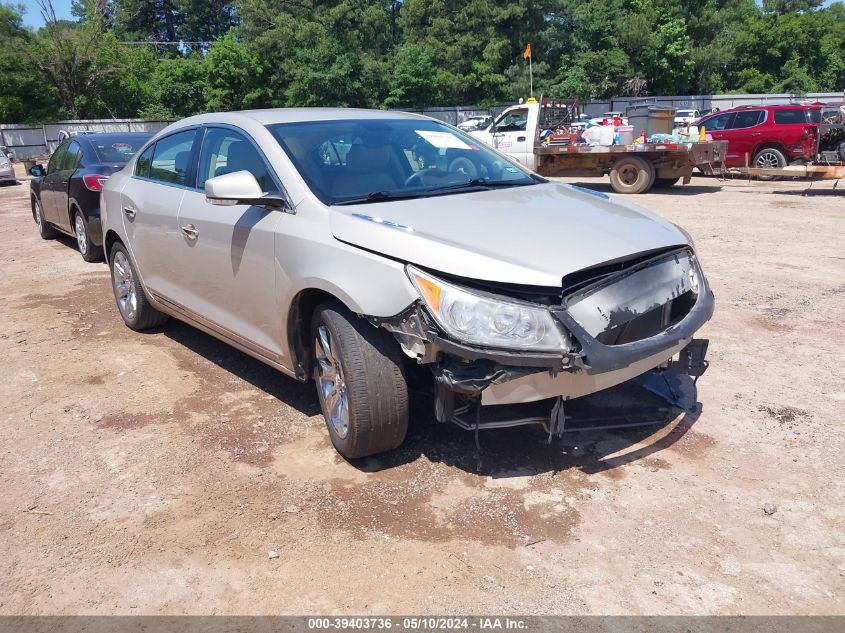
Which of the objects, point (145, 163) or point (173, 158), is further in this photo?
Answer: point (145, 163)

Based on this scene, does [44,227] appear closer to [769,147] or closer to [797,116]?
[769,147]

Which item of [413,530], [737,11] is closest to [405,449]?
[413,530]

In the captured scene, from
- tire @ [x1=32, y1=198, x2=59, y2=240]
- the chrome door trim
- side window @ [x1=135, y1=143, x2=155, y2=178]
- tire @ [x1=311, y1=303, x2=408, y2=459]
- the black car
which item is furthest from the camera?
tire @ [x1=32, y1=198, x2=59, y2=240]

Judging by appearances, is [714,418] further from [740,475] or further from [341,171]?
[341,171]

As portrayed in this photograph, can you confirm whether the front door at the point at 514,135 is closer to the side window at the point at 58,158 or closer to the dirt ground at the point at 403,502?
the side window at the point at 58,158

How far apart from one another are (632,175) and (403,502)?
1327cm

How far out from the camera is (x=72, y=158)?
9.08 metres

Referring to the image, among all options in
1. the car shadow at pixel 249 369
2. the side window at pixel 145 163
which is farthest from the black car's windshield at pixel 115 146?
the car shadow at pixel 249 369

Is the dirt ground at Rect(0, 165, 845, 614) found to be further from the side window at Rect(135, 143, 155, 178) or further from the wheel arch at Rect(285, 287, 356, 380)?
the side window at Rect(135, 143, 155, 178)

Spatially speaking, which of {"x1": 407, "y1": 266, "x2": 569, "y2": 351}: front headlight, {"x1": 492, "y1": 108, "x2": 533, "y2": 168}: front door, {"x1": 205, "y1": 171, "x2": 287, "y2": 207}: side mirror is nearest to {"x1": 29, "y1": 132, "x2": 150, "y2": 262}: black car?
{"x1": 205, "y1": 171, "x2": 287, "y2": 207}: side mirror

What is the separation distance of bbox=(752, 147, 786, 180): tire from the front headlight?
15.8 m

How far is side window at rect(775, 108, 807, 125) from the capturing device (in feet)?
53.9

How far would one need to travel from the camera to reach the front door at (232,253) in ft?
13.0

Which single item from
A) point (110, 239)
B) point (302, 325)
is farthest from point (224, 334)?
point (110, 239)
